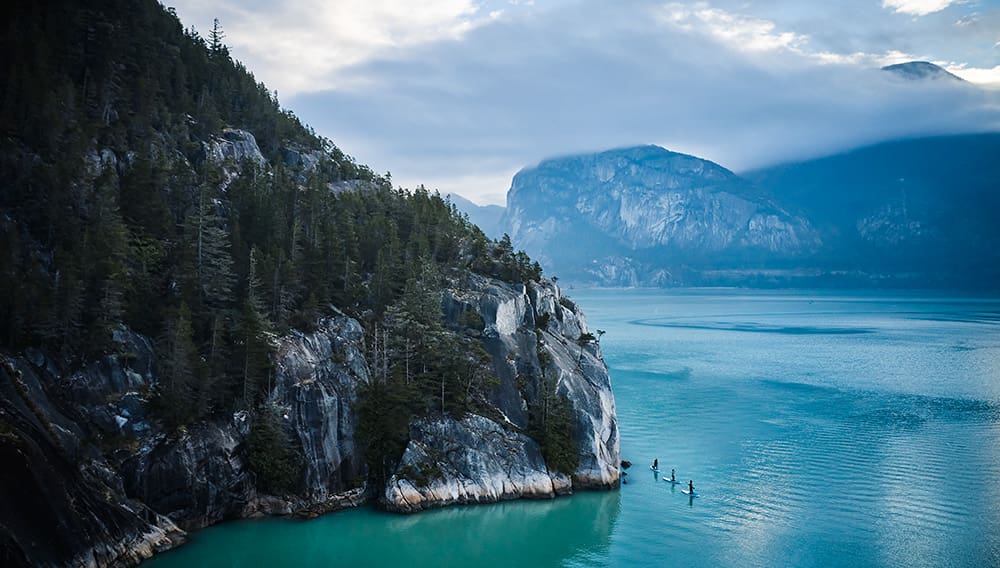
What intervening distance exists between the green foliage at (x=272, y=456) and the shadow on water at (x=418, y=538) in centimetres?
264

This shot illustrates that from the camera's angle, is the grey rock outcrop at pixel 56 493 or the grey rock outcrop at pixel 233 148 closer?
the grey rock outcrop at pixel 56 493

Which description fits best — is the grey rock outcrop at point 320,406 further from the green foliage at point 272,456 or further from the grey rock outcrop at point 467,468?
the grey rock outcrop at point 467,468

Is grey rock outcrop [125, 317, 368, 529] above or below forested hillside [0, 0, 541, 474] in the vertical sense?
below

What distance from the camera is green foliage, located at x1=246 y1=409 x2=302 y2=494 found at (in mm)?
45438

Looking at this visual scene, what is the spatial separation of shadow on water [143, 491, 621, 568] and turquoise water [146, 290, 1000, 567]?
0.12 metres

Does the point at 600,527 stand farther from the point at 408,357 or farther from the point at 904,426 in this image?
the point at 904,426

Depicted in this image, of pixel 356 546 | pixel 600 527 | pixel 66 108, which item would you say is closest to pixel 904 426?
pixel 600 527

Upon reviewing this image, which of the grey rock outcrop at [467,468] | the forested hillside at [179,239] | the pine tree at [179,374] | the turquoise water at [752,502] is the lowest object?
the turquoise water at [752,502]

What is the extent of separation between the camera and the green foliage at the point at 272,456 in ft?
149

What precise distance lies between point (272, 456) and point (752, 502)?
37.6 m

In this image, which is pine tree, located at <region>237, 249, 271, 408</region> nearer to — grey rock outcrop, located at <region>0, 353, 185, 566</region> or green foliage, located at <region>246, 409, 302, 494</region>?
green foliage, located at <region>246, 409, 302, 494</region>

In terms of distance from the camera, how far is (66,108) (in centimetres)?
5638

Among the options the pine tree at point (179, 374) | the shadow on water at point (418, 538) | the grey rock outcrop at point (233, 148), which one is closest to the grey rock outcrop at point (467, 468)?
the shadow on water at point (418, 538)

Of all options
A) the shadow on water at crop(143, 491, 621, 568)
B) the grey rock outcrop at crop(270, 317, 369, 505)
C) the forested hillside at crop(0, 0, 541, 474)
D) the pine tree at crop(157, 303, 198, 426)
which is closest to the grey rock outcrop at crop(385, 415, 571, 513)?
the shadow on water at crop(143, 491, 621, 568)
